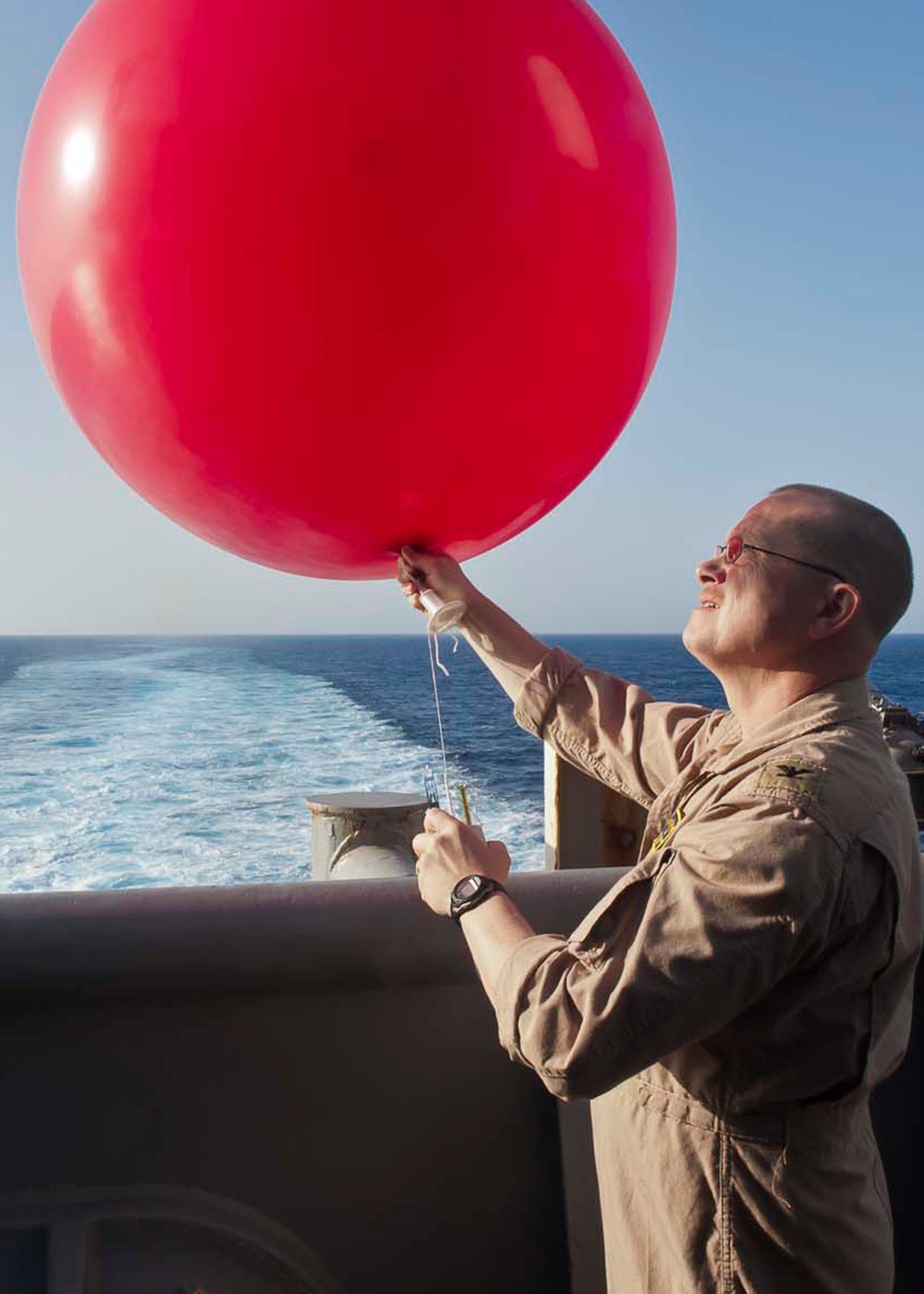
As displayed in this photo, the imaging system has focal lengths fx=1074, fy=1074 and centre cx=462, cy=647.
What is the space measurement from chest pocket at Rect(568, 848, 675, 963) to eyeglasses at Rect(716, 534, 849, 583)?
0.41 m

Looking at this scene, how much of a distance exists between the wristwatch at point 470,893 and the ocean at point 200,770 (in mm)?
598

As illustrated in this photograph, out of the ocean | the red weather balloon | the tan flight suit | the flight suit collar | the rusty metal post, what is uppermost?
the red weather balloon

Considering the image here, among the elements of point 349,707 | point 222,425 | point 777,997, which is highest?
point 222,425

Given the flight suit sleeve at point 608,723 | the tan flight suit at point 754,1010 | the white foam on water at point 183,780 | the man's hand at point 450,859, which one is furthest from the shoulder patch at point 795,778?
the white foam on water at point 183,780

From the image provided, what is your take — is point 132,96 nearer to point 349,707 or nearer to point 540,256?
point 540,256

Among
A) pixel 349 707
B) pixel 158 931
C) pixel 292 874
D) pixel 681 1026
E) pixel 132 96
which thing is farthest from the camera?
pixel 349 707

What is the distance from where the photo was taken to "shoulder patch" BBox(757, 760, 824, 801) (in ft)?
4.00

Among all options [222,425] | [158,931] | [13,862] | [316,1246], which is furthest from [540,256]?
[13,862]

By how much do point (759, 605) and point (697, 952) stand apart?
0.47 metres

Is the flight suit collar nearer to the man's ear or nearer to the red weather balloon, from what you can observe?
the man's ear

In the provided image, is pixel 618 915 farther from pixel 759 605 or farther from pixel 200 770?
pixel 200 770

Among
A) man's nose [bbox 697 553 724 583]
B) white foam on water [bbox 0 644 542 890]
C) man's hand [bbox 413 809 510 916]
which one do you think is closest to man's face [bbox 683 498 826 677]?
man's nose [bbox 697 553 724 583]

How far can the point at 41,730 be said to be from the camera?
15297mm

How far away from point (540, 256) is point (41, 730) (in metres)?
15.2
